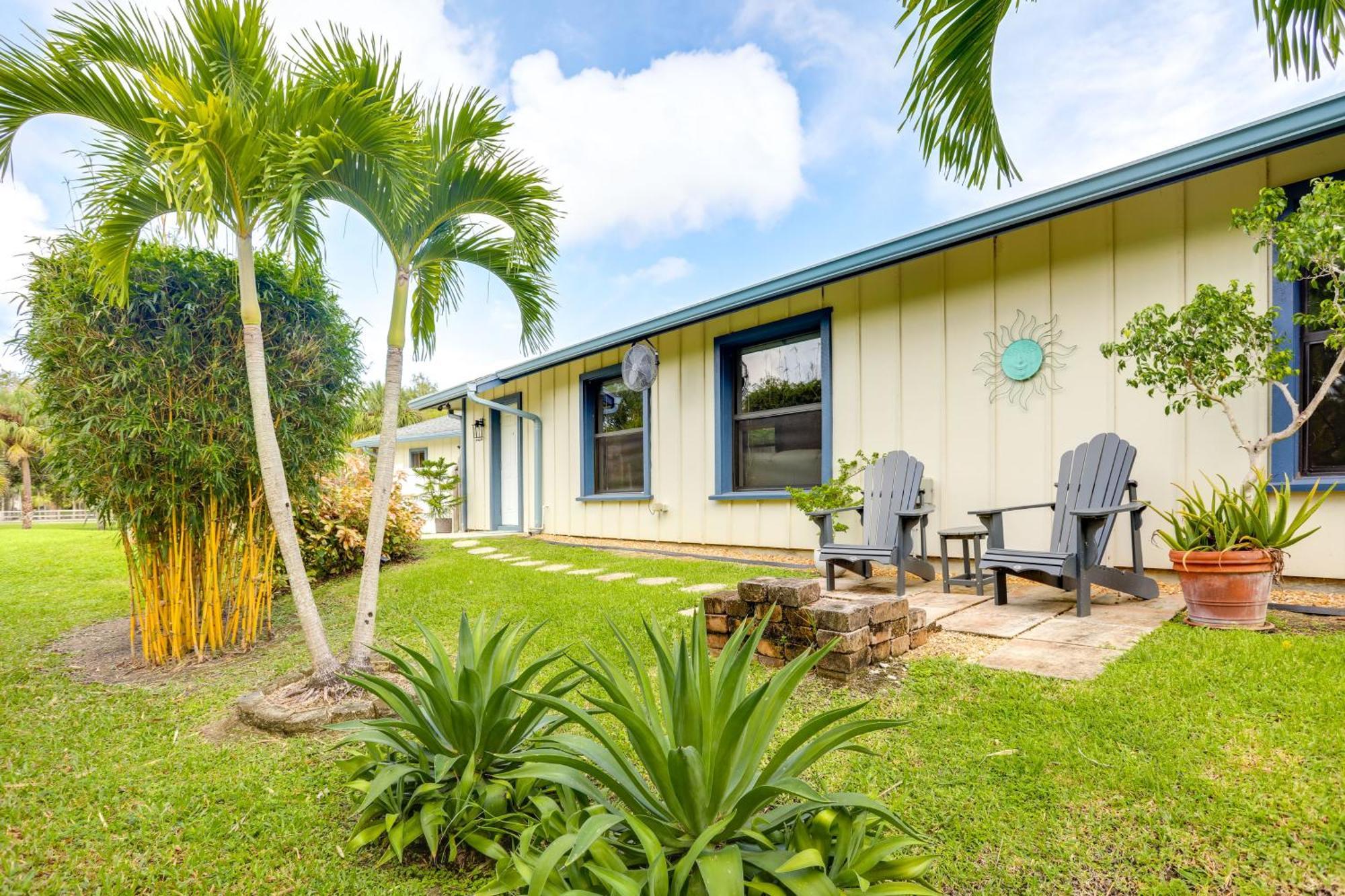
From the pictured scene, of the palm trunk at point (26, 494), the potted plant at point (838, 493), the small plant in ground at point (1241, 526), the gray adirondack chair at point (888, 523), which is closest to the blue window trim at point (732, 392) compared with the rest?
the potted plant at point (838, 493)

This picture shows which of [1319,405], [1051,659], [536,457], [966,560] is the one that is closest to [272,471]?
[1051,659]

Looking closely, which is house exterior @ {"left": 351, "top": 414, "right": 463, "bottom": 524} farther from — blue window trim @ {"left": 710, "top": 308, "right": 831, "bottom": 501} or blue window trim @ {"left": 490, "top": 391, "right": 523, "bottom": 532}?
blue window trim @ {"left": 710, "top": 308, "right": 831, "bottom": 501}

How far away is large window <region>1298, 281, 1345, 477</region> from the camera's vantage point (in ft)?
10.8

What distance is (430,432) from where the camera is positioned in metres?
12.8

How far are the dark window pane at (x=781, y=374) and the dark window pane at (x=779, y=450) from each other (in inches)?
5.9

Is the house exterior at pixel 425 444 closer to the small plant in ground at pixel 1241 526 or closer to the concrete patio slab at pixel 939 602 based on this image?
the concrete patio slab at pixel 939 602

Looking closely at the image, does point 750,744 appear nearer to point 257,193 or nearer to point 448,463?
point 257,193

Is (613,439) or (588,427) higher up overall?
(588,427)

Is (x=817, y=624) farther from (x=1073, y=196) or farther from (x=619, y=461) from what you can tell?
(x=619, y=461)

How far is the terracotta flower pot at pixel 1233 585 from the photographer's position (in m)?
2.61

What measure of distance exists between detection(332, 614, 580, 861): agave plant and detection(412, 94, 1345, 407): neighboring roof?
12.9ft

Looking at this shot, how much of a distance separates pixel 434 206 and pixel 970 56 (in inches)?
91.7

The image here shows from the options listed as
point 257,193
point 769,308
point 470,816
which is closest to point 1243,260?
point 769,308

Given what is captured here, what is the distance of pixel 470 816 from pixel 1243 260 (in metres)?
4.67
